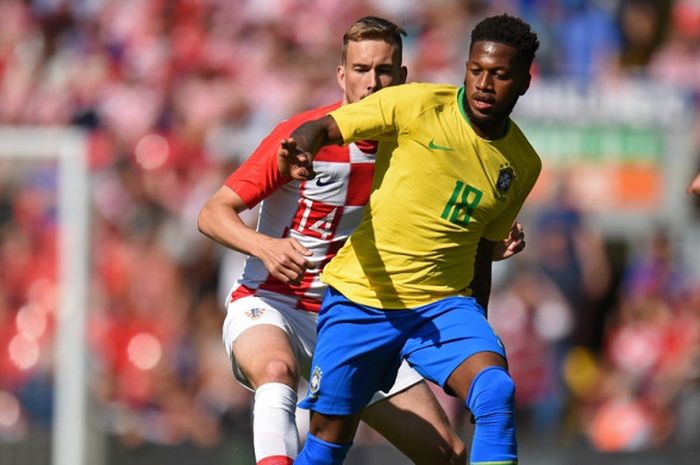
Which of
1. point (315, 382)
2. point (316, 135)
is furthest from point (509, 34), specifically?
point (315, 382)

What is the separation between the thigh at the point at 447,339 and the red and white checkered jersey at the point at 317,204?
0.72 metres

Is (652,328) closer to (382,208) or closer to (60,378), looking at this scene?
(60,378)

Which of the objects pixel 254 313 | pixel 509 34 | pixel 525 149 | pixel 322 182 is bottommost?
pixel 254 313

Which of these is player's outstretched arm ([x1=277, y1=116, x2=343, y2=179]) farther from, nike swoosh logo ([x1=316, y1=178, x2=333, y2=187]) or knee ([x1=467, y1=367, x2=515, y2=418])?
knee ([x1=467, y1=367, x2=515, y2=418])

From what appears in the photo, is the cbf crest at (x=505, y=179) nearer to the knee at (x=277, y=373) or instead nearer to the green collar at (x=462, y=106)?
the green collar at (x=462, y=106)

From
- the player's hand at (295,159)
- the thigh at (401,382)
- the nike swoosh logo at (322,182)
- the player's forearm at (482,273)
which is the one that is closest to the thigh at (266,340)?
the thigh at (401,382)

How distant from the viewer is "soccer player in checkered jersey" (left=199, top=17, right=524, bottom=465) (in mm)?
5477

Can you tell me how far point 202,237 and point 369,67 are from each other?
5.55m

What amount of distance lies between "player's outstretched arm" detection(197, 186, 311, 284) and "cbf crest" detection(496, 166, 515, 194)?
30.7 inches

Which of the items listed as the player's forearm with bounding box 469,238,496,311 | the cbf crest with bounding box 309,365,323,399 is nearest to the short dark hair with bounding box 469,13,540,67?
the player's forearm with bounding box 469,238,496,311

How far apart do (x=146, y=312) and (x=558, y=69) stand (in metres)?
4.47

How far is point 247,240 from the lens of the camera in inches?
206

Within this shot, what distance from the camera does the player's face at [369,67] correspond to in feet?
18.8

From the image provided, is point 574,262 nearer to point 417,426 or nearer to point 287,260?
point 417,426
